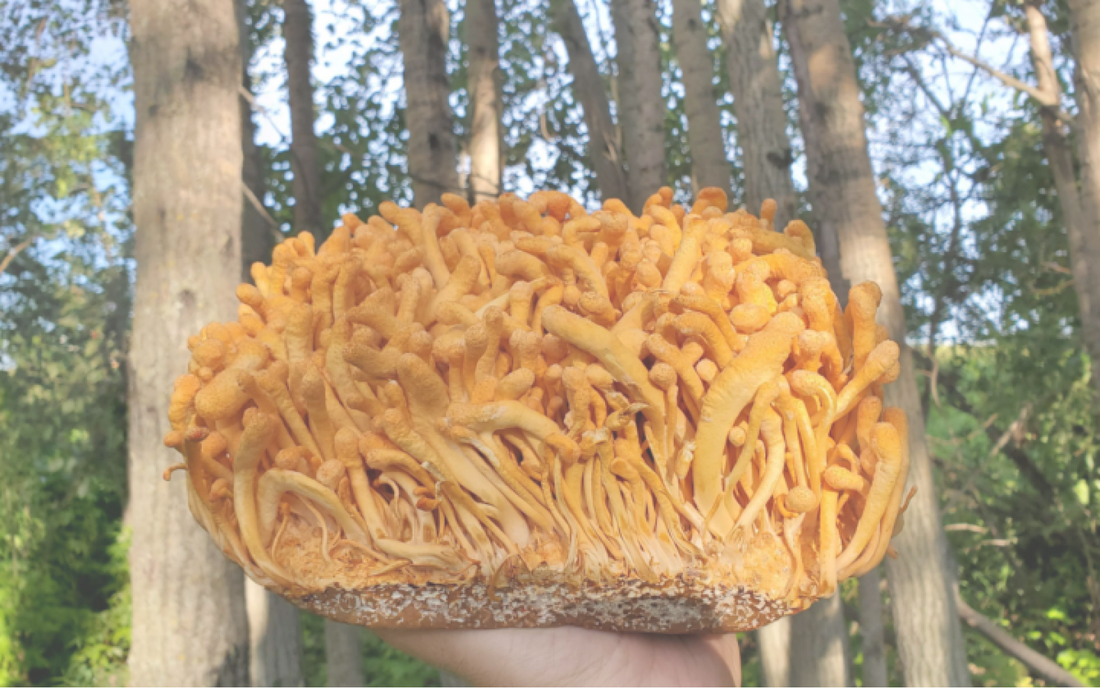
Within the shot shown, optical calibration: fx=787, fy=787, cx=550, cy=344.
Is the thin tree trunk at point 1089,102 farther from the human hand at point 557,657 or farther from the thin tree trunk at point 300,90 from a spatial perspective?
the thin tree trunk at point 300,90

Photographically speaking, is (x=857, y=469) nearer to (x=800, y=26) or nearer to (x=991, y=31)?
(x=800, y=26)

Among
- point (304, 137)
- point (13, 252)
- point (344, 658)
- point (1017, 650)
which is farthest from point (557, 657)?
point (13, 252)

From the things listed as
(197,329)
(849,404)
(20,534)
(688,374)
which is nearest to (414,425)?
(688,374)

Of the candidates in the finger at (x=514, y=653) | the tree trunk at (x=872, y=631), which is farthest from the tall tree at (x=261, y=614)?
the tree trunk at (x=872, y=631)

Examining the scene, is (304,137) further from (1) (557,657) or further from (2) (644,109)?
(1) (557,657)

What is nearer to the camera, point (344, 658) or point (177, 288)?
point (177, 288)
